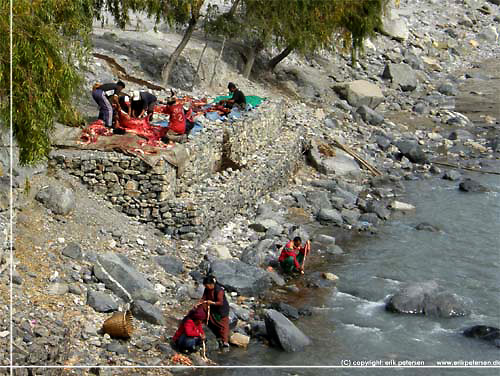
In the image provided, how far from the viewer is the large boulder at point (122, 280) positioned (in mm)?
15297

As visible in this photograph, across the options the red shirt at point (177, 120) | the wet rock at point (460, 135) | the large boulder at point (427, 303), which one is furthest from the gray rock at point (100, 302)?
the wet rock at point (460, 135)

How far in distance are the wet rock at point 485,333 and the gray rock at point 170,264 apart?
6.10 meters

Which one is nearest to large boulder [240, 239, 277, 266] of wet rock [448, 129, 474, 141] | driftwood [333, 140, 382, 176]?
driftwood [333, 140, 382, 176]

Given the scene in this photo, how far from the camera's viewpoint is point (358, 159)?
89.8 feet

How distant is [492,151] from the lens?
31.0 m

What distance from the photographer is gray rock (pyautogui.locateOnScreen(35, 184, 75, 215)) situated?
16844 millimetres

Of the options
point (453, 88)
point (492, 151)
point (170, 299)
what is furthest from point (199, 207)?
point (453, 88)

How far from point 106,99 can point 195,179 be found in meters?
2.89

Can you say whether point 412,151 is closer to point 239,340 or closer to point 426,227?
point 426,227

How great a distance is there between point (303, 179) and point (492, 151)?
9693 mm

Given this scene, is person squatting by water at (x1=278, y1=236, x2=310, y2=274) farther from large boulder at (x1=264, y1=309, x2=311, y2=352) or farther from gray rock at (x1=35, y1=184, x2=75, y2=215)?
gray rock at (x1=35, y1=184, x2=75, y2=215)

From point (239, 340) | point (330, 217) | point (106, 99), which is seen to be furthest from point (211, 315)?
point (330, 217)

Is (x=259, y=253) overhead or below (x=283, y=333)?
below

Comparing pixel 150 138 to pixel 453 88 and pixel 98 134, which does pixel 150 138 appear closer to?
pixel 98 134
